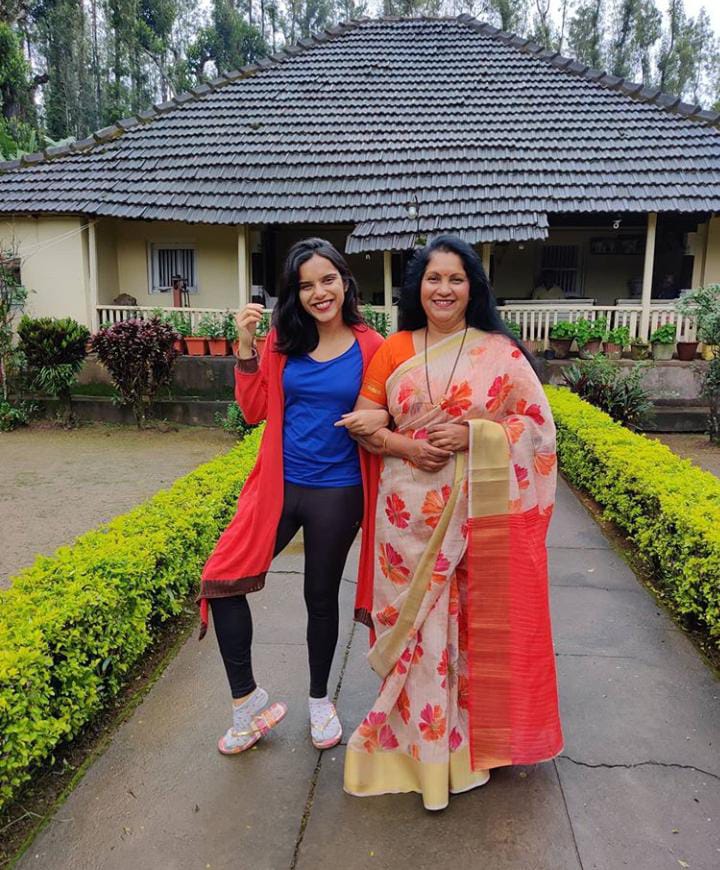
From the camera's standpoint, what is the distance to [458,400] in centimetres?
214

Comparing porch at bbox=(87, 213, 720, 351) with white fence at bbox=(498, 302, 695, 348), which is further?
porch at bbox=(87, 213, 720, 351)

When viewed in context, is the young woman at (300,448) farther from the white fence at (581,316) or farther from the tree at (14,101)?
the tree at (14,101)

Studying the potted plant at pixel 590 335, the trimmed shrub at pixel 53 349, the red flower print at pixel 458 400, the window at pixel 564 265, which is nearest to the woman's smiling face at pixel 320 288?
the red flower print at pixel 458 400

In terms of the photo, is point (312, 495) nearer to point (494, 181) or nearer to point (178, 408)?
point (178, 408)

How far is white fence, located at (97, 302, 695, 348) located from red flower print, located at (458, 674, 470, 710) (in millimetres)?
8263

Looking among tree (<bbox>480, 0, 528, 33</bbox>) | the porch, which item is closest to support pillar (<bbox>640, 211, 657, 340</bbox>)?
the porch

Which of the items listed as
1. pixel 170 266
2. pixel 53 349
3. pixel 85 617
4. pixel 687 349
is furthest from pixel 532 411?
pixel 170 266

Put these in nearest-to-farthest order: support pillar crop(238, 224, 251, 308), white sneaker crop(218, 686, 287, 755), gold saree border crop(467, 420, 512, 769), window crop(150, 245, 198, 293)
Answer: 1. gold saree border crop(467, 420, 512, 769)
2. white sneaker crop(218, 686, 287, 755)
3. support pillar crop(238, 224, 251, 308)
4. window crop(150, 245, 198, 293)

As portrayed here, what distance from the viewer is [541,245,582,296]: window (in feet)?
44.5

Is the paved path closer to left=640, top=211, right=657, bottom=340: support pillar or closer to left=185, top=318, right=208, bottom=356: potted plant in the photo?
left=185, top=318, right=208, bottom=356: potted plant

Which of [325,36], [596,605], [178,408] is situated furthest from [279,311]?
[325,36]

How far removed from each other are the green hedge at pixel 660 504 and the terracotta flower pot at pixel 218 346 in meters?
5.83

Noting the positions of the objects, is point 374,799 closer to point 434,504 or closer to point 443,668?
point 443,668

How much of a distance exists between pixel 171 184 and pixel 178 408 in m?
3.88
